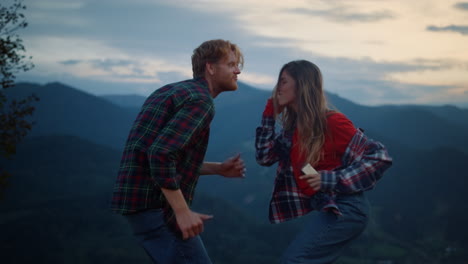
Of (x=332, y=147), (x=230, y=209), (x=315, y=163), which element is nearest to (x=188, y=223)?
(x=315, y=163)

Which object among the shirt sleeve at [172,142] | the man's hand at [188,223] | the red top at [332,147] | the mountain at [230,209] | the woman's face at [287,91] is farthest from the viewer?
the mountain at [230,209]

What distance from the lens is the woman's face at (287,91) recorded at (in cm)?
392

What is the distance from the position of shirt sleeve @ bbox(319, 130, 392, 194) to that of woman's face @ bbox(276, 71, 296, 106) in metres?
0.71

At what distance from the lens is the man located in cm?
261

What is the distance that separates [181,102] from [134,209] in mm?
817

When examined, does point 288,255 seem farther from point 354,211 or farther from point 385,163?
point 385,163

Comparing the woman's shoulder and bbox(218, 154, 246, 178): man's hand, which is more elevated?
the woman's shoulder

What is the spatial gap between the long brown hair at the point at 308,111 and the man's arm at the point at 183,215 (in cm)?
132

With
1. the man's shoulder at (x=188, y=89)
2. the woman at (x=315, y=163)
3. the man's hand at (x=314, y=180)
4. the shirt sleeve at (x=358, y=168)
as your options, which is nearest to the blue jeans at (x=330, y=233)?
the woman at (x=315, y=163)

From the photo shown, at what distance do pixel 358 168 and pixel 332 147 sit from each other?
296 mm

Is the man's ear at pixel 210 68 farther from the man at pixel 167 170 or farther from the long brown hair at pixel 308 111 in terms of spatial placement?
the long brown hair at pixel 308 111

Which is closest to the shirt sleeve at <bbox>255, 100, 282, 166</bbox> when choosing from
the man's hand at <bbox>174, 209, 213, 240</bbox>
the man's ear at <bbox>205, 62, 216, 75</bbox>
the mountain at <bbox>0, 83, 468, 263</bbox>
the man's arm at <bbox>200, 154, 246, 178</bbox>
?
the man's arm at <bbox>200, 154, 246, 178</bbox>

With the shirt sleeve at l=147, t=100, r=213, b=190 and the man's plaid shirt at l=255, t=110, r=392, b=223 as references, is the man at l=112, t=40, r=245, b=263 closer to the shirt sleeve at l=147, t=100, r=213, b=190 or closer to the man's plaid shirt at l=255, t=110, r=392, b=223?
the shirt sleeve at l=147, t=100, r=213, b=190

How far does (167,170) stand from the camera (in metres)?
2.57
